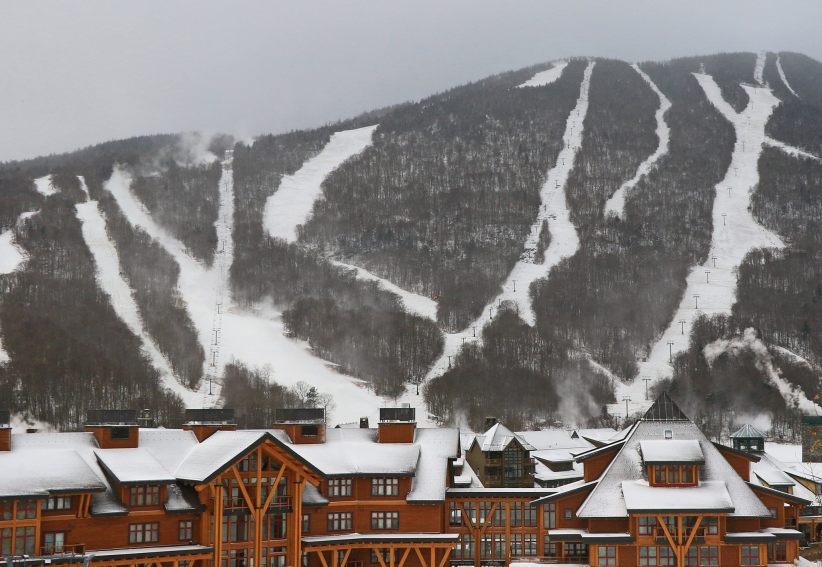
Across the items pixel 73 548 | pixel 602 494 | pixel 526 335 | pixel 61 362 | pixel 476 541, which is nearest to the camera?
pixel 73 548

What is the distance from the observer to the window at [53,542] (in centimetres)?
4559

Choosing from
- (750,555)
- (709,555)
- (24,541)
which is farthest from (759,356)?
(24,541)

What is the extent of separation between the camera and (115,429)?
51375 mm

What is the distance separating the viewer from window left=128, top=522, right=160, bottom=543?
48.1m

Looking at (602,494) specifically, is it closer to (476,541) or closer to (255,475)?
(476,541)

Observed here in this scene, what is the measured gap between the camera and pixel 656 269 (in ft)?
654

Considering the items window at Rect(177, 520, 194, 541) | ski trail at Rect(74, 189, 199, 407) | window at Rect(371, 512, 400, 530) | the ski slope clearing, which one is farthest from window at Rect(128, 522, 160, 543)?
the ski slope clearing

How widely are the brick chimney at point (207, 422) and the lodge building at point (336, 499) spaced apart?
108 millimetres

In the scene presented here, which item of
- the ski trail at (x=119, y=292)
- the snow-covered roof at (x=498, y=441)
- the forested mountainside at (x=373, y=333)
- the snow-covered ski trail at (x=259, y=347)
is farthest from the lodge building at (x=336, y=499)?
the ski trail at (x=119, y=292)

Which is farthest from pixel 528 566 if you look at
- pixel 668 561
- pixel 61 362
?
pixel 61 362

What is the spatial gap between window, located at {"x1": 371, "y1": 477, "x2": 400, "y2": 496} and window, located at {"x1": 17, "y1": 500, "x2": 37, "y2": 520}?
657 inches

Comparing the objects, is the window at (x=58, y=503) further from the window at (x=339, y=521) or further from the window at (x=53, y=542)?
the window at (x=339, y=521)

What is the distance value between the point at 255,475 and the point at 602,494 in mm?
16286

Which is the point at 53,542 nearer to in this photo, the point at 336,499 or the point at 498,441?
the point at 336,499
